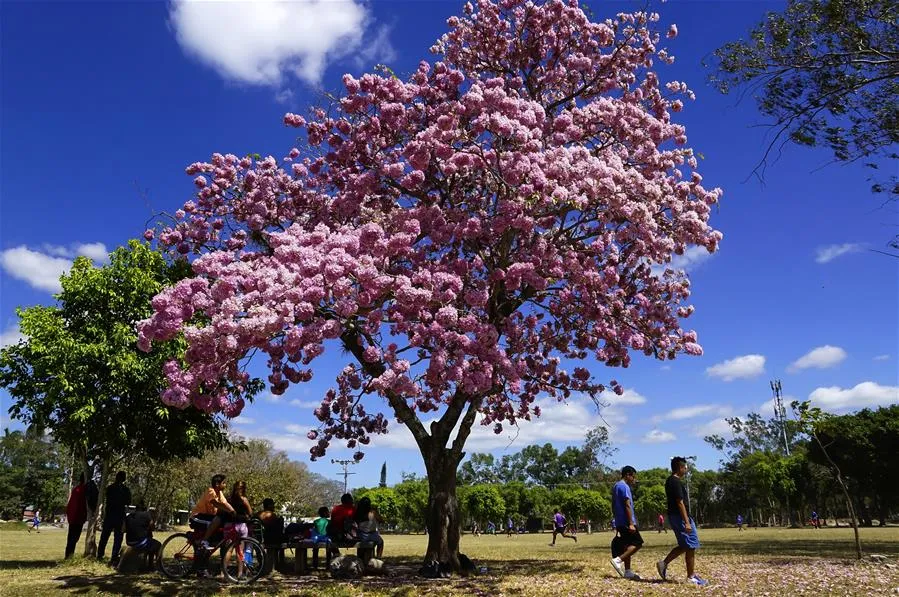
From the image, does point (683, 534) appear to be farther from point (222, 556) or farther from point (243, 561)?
point (222, 556)

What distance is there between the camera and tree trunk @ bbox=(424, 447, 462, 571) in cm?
1306

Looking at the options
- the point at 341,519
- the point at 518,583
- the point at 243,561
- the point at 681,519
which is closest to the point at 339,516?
the point at 341,519

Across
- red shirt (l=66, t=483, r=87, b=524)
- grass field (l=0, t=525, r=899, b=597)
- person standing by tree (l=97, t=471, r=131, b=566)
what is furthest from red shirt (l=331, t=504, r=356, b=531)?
red shirt (l=66, t=483, r=87, b=524)

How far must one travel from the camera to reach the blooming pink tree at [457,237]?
10.7 m

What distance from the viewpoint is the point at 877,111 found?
1341cm

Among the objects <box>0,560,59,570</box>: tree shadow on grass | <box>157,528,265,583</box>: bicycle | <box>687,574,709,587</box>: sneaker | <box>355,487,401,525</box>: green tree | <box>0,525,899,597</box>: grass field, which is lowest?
<box>355,487,401,525</box>: green tree

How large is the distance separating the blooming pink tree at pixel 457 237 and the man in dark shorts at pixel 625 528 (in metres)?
2.91

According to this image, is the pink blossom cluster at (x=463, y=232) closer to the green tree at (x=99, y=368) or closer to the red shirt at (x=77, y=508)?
the green tree at (x=99, y=368)

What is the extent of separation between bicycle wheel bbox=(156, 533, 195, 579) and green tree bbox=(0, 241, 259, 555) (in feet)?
15.1

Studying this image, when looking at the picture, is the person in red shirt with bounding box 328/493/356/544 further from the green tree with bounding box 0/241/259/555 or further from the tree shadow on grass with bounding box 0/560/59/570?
the tree shadow on grass with bounding box 0/560/59/570

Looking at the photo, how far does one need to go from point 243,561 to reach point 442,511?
4.21 meters

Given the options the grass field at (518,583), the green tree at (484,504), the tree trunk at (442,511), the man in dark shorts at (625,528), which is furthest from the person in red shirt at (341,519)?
the green tree at (484,504)

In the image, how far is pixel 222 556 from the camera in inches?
440

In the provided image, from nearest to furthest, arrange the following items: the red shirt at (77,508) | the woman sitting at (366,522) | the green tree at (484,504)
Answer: the woman sitting at (366,522)
the red shirt at (77,508)
the green tree at (484,504)
